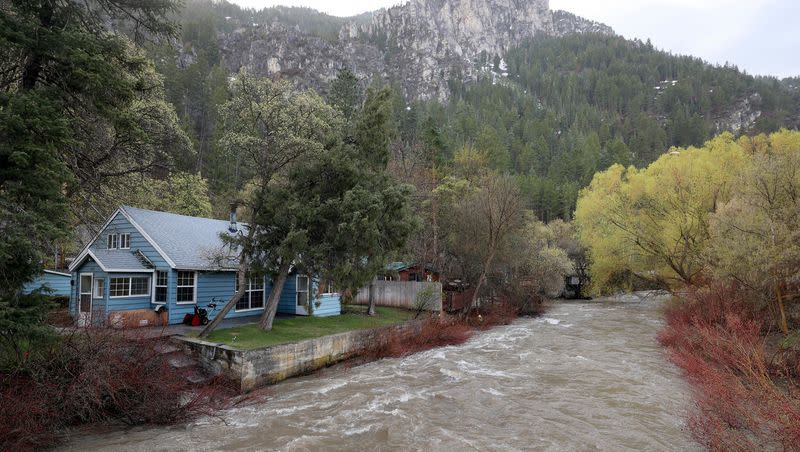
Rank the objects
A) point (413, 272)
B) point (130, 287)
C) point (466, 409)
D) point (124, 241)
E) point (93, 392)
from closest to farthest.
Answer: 1. point (93, 392)
2. point (466, 409)
3. point (130, 287)
4. point (124, 241)
5. point (413, 272)

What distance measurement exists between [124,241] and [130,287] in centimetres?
266

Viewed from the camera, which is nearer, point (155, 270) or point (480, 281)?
point (155, 270)

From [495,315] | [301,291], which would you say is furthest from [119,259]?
[495,315]

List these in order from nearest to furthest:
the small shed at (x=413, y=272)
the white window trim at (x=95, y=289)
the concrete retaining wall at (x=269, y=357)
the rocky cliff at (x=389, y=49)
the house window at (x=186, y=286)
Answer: the concrete retaining wall at (x=269, y=357) < the white window trim at (x=95, y=289) < the house window at (x=186, y=286) < the small shed at (x=413, y=272) < the rocky cliff at (x=389, y=49)

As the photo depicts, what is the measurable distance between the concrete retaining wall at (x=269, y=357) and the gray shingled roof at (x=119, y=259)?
438cm

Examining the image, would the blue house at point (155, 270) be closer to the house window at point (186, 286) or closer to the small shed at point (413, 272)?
the house window at point (186, 286)

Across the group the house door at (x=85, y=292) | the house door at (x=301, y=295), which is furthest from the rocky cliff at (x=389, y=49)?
the house door at (x=85, y=292)

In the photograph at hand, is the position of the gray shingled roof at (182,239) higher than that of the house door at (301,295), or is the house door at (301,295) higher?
the gray shingled roof at (182,239)

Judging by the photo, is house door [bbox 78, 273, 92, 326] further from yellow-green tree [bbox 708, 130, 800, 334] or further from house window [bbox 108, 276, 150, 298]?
yellow-green tree [bbox 708, 130, 800, 334]

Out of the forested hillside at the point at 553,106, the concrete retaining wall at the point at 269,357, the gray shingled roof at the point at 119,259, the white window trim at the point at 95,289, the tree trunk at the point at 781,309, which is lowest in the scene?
the concrete retaining wall at the point at 269,357

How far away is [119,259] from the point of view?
16750 mm

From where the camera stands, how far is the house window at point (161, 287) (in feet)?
56.5

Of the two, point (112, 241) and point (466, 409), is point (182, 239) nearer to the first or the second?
point (112, 241)

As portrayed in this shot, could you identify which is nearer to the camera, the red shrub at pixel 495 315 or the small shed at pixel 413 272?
the red shrub at pixel 495 315
